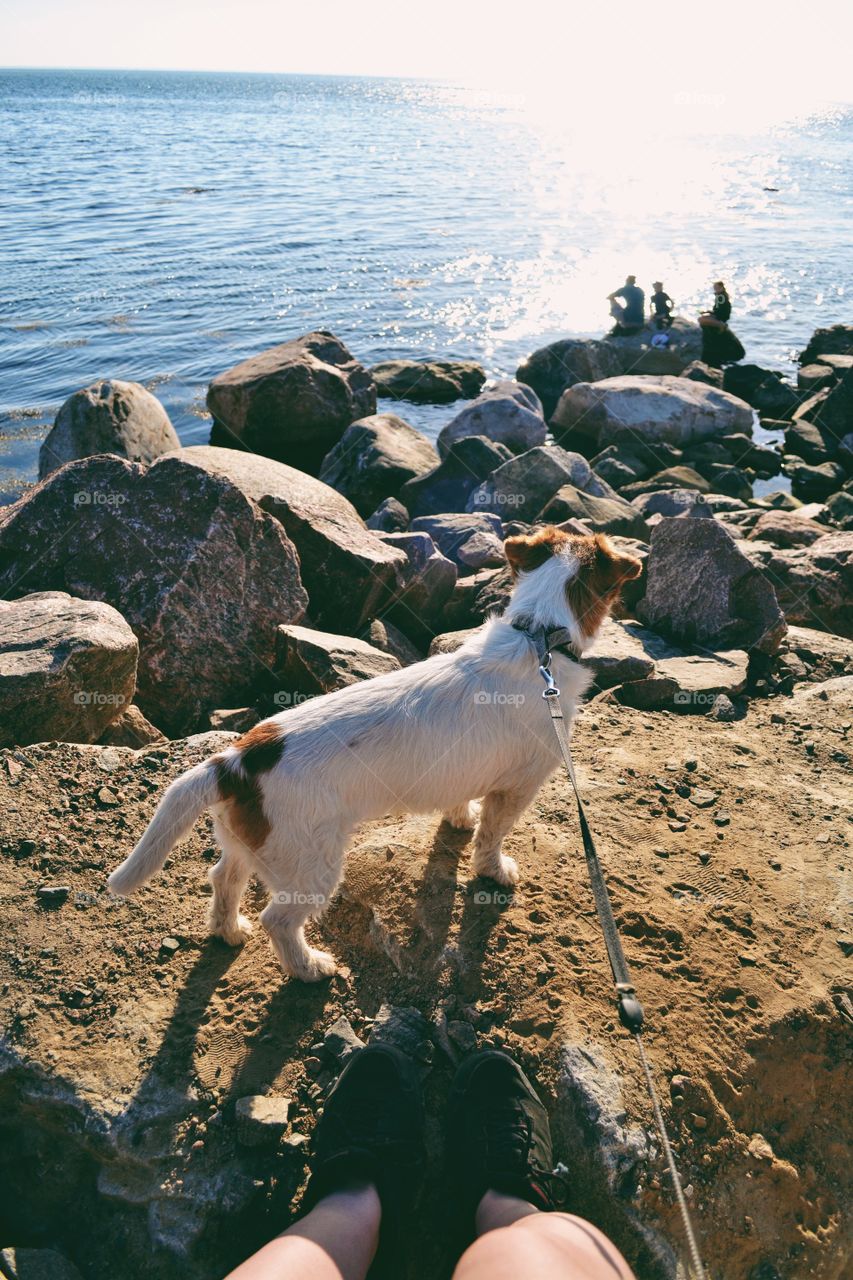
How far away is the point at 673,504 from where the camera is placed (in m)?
11.5

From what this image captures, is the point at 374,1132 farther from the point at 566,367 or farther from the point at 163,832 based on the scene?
the point at 566,367

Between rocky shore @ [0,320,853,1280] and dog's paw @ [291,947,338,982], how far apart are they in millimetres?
71

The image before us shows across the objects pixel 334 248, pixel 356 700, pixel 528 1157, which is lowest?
pixel 528 1157

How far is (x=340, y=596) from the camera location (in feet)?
24.0

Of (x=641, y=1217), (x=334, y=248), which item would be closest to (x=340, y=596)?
(x=641, y=1217)

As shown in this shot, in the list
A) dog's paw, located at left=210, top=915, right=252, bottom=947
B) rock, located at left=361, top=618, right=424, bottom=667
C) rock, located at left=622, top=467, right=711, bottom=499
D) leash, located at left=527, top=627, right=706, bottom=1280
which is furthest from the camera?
rock, located at left=622, top=467, right=711, bottom=499

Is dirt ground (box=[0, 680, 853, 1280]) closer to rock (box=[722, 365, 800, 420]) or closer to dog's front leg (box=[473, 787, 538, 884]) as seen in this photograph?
dog's front leg (box=[473, 787, 538, 884])

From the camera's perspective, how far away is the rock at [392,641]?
7.13 metres

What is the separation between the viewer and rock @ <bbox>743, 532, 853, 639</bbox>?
7.68m

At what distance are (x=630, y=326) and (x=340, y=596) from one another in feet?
50.3

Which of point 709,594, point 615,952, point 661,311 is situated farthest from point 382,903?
point 661,311

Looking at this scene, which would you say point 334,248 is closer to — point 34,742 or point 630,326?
point 630,326

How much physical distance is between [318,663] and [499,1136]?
3451mm

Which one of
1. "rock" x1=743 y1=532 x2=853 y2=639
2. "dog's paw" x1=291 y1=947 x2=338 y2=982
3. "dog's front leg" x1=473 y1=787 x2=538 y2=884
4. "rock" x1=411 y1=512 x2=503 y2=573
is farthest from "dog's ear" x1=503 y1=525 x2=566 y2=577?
"rock" x1=411 y1=512 x2=503 y2=573
